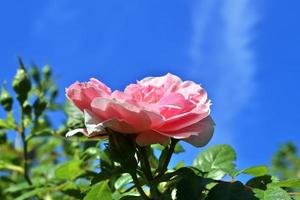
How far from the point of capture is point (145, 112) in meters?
0.89

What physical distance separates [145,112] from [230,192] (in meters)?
0.20

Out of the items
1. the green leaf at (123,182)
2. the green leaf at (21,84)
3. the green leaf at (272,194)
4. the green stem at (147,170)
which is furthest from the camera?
the green leaf at (21,84)

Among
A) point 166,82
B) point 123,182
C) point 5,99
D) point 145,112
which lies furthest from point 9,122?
point 145,112

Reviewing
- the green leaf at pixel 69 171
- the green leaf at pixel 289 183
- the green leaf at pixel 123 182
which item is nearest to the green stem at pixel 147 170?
the green leaf at pixel 289 183

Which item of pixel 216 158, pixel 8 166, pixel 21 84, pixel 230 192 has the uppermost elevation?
pixel 21 84

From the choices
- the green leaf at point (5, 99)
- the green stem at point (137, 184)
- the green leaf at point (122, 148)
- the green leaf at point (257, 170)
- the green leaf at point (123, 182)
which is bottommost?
the green stem at point (137, 184)

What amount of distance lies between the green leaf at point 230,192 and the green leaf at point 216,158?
0.99ft

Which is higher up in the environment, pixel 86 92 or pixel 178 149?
pixel 178 149

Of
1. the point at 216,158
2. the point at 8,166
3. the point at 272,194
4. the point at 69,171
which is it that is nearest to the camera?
the point at 272,194

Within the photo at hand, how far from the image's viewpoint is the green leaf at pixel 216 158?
1.26 meters

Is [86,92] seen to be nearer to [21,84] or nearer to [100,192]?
[100,192]

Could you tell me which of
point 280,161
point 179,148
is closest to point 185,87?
point 179,148

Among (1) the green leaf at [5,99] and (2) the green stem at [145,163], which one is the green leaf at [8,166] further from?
(2) the green stem at [145,163]

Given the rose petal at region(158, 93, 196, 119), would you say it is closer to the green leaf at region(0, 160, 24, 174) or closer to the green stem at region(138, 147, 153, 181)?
the green stem at region(138, 147, 153, 181)
